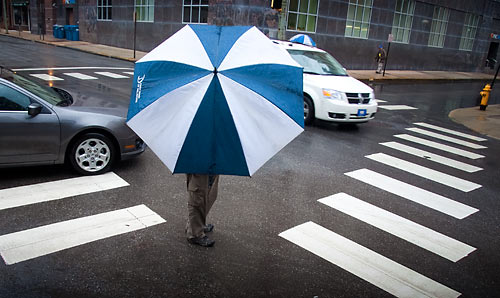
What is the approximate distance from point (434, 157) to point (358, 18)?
2131 centimetres

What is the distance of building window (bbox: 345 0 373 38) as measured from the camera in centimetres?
2714

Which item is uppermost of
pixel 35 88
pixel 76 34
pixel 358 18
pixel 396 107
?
pixel 358 18

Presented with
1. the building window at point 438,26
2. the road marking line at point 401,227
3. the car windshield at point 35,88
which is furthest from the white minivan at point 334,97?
the building window at point 438,26

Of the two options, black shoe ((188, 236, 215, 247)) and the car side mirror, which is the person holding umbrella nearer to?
black shoe ((188, 236, 215, 247))

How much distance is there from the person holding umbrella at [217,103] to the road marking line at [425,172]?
4.87m

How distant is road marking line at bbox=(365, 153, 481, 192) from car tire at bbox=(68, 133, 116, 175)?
499 cm

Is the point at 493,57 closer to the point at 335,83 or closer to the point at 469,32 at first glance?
the point at 469,32

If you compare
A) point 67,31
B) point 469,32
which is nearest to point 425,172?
point 67,31

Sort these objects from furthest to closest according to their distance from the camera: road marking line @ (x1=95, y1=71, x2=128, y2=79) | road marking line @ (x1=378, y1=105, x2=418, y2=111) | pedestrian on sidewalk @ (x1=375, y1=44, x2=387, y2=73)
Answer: pedestrian on sidewalk @ (x1=375, y1=44, x2=387, y2=73) < road marking line @ (x1=95, y1=71, x2=128, y2=79) < road marking line @ (x1=378, y1=105, x2=418, y2=111)

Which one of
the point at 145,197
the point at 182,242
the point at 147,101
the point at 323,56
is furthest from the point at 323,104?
the point at 147,101

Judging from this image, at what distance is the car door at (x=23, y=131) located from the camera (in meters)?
5.35

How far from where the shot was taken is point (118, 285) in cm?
359

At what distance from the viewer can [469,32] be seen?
36.8m

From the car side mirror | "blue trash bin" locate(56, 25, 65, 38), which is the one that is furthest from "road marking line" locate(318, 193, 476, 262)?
"blue trash bin" locate(56, 25, 65, 38)
